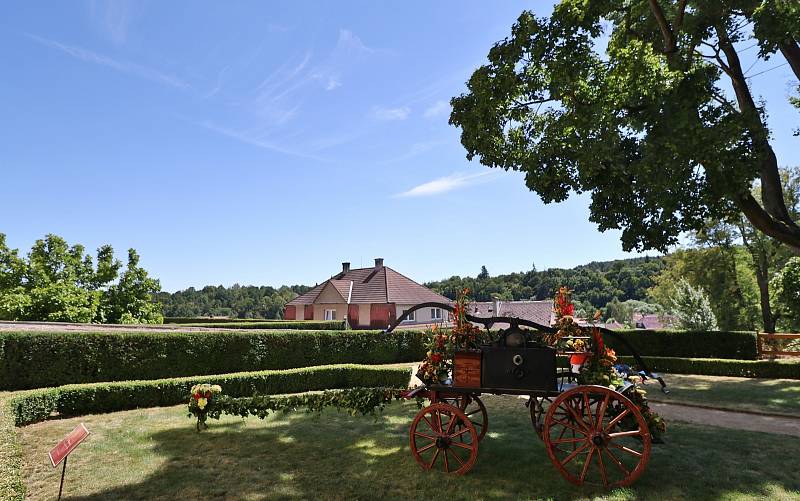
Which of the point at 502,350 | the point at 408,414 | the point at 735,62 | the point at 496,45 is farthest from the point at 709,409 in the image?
the point at 496,45

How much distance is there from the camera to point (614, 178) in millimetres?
14055

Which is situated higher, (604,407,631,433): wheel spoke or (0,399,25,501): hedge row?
(604,407,631,433): wheel spoke

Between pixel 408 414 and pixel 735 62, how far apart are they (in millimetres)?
14934

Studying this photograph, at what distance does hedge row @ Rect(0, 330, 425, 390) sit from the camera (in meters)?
→ 12.5

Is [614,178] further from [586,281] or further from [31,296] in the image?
[586,281]

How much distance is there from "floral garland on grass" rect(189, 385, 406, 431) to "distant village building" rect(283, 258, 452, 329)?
106 ft

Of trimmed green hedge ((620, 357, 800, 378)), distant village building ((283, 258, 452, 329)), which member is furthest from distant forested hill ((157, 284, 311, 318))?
trimmed green hedge ((620, 357, 800, 378))

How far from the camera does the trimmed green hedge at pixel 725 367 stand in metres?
18.1

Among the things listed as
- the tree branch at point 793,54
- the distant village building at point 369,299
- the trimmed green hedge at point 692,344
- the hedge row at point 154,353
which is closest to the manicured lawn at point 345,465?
the hedge row at point 154,353

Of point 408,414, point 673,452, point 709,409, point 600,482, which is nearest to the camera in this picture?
point 600,482

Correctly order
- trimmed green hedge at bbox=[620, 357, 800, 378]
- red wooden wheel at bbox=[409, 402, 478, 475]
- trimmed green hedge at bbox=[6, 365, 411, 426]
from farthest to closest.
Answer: trimmed green hedge at bbox=[620, 357, 800, 378] → trimmed green hedge at bbox=[6, 365, 411, 426] → red wooden wheel at bbox=[409, 402, 478, 475]

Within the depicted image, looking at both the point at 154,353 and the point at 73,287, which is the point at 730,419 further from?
the point at 73,287

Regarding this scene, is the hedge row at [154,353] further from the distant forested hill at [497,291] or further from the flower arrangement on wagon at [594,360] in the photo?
the distant forested hill at [497,291]

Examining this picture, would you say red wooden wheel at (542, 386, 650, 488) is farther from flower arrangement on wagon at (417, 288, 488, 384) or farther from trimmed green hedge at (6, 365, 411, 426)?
trimmed green hedge at (6, 365, 411, 426)
